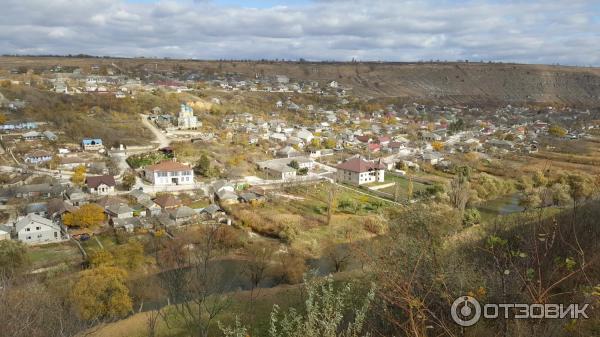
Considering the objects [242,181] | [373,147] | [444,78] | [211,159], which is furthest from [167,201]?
[444,78]

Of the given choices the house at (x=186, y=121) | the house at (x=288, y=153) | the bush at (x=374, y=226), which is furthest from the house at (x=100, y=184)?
the house at (x=186, y=121)

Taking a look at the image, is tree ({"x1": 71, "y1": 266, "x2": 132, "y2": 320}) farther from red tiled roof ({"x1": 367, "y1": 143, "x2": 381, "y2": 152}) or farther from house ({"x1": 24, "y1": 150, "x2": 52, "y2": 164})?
red tiled roof ({"x1": 367, "y1": 143, "x2": 381, "y2": 152})

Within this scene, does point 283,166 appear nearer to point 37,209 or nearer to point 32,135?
point 37,209

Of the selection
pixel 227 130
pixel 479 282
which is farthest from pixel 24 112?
pixel 479 282

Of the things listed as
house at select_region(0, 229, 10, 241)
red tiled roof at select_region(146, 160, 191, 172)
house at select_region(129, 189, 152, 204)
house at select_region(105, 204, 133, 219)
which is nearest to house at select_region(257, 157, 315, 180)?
red tiled roof at select_region(146, 160, 191, 172)

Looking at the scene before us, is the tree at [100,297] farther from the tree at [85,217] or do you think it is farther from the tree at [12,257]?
the tree at [85,217]

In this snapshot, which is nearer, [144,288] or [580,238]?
[580,238]

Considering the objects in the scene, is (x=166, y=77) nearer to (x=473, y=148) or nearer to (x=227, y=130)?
(x=227, y=130)
